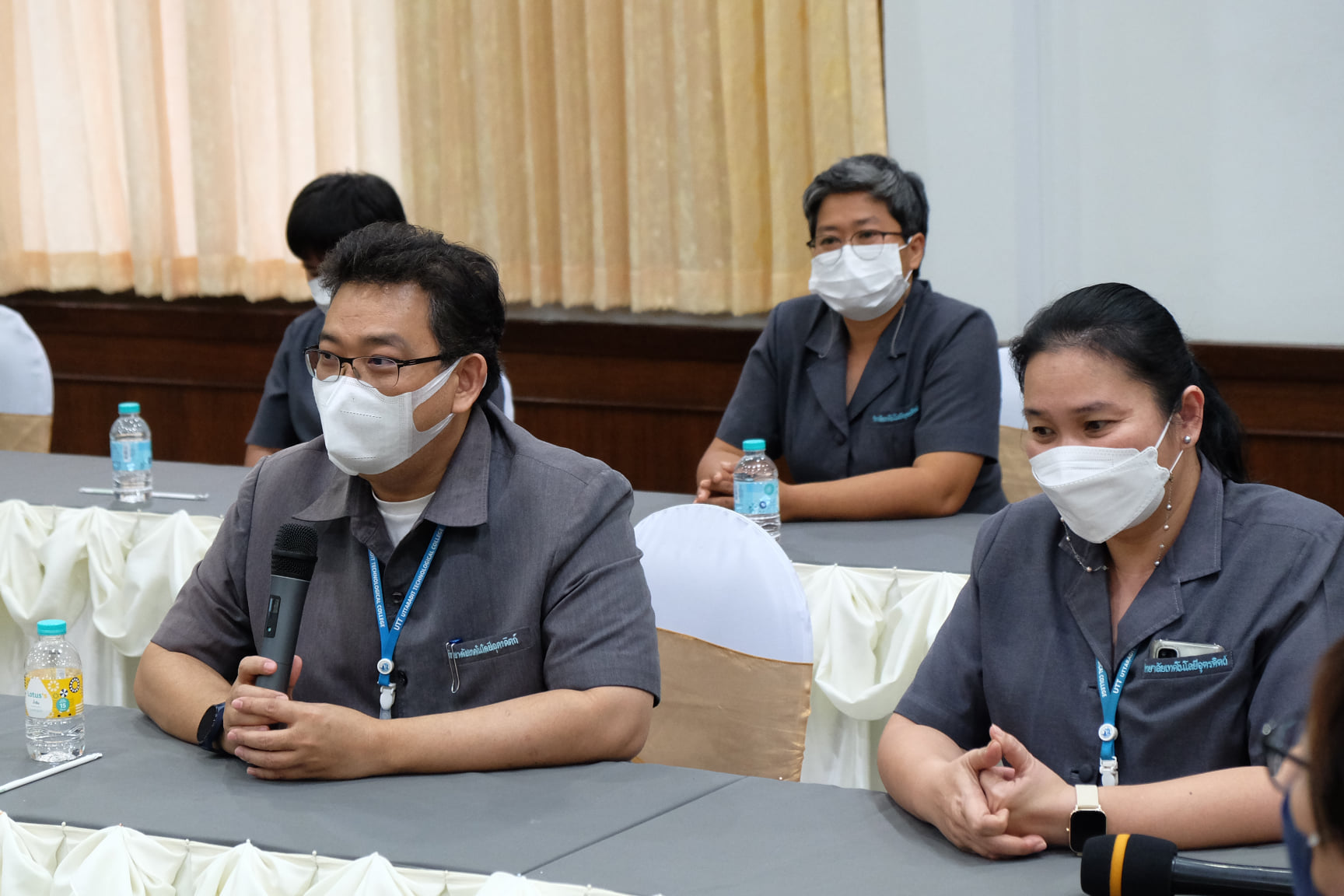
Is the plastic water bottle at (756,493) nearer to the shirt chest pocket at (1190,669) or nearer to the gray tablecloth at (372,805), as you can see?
the gray tablecloth at (372,805)

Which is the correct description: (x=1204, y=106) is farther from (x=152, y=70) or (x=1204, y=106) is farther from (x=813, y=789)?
(x=152, y=70)

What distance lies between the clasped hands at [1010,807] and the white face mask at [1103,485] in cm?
31

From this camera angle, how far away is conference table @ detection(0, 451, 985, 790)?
2.81 metres

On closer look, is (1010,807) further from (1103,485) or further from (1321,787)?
(1321,787)

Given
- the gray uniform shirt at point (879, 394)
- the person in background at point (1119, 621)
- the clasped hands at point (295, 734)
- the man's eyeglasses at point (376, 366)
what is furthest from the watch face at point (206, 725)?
the gray uniform shirt at point (879, 394)

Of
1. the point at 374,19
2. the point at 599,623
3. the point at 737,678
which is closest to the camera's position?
the point at 599,623

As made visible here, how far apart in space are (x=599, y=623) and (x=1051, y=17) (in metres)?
3.22

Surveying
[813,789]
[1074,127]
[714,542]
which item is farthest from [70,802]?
[1074,127]

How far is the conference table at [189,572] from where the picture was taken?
2.81 meters

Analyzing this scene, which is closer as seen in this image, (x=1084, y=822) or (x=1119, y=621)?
(x=1084, y=822)

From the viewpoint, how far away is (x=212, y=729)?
1.85 meters

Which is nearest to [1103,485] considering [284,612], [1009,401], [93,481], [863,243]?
[284,612]

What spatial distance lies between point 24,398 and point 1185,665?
12.6 feet

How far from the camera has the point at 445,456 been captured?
6.57 ft
